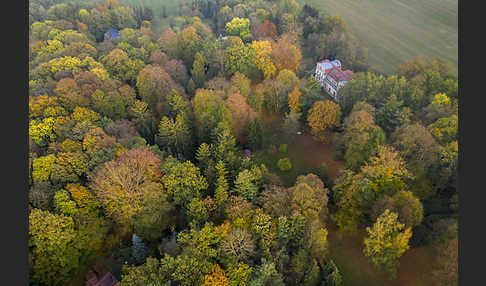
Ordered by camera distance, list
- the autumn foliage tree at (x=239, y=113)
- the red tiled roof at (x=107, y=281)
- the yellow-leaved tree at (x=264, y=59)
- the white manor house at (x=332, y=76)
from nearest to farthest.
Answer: the red tiled roof at (x=107, y=281), the autumn foliage tree at (x=239, y=113), the white manor house at (x=332, y=76), the yellow-leaved tree at (x=264, y=59)

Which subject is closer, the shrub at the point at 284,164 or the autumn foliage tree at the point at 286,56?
the shrub at the point at 284,164

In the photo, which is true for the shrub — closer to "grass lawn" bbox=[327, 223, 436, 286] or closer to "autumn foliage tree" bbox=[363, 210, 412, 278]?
"grass lawn" bbox=[327, 223, 436, 286]

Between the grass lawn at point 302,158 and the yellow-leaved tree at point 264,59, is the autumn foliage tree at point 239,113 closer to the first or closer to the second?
the grass lawn at point 302,158

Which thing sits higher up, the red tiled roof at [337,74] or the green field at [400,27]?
the green field at [400,27]

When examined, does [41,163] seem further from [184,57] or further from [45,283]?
[184,57]

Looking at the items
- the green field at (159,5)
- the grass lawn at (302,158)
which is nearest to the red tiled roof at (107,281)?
the grass lawn at (302,158)

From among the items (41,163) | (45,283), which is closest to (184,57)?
(41,163)

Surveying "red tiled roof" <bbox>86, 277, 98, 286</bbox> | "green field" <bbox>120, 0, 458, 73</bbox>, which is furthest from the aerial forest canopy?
"green field" <bbox>120, 0, 458, 73</bbox>
